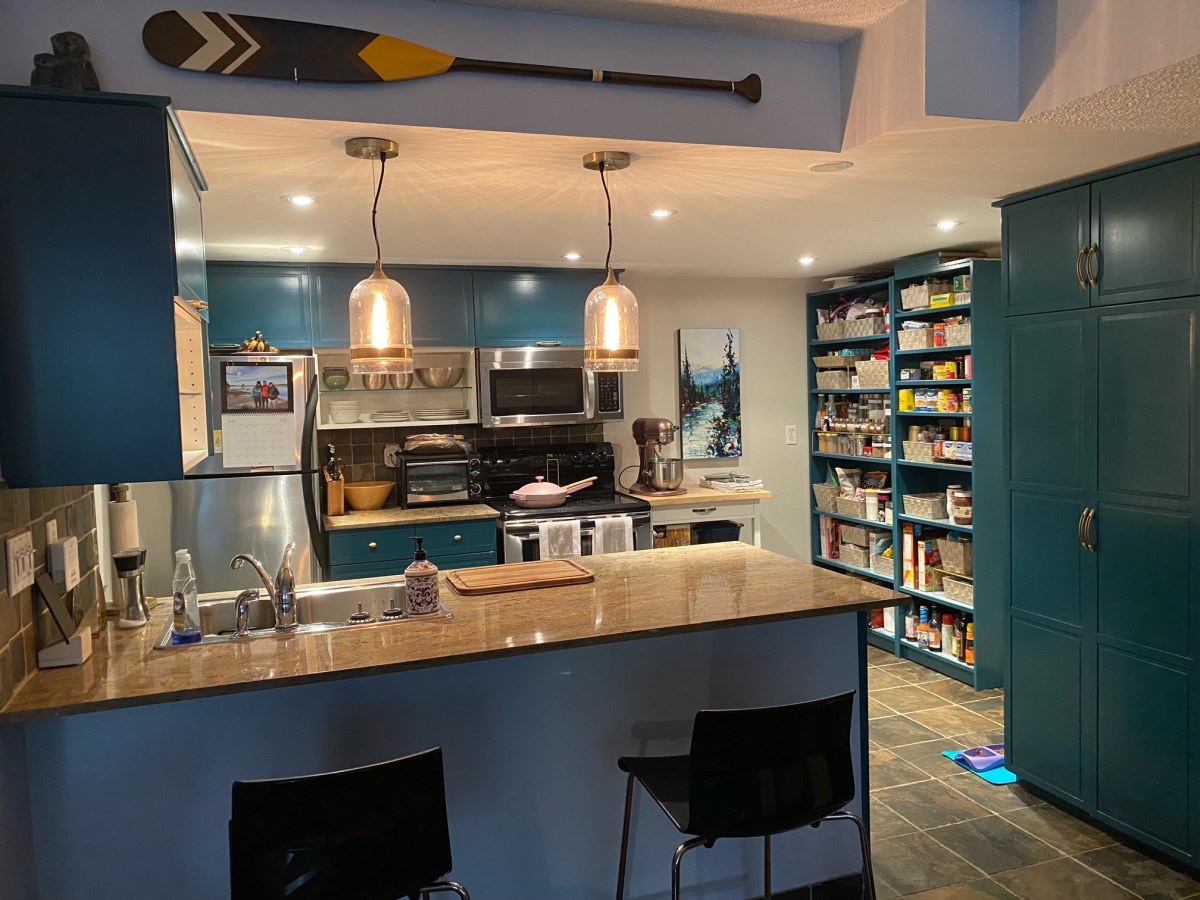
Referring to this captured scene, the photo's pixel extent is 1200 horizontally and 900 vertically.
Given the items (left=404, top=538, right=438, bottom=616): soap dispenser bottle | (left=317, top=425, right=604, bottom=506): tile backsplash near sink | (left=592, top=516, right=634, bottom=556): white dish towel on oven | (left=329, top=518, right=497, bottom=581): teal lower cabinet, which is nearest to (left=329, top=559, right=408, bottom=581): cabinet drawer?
(left=329, top=518, right=497, bottom=581): teal lower cabinet

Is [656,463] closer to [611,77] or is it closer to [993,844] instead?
[993,844]

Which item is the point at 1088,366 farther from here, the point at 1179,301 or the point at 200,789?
the point at 200,789

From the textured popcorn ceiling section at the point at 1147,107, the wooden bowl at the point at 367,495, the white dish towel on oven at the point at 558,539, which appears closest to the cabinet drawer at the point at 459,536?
the white dish towel on oven at the point at 558,539

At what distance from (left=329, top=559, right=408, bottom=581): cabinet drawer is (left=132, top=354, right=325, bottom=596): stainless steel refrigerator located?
12 cm

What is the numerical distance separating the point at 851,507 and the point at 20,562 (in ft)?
14.3

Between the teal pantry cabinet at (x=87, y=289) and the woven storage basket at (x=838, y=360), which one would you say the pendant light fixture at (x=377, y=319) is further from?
the woven storage basket at (x=838, y=360)

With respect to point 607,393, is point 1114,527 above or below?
below

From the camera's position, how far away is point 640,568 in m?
2.91

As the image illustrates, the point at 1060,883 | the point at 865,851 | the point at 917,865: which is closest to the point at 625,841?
the point at 865,851

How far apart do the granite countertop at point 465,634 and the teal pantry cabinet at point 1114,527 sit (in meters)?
0.95

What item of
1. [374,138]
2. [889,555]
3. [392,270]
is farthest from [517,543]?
[374,138]

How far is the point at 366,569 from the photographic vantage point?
168 inches

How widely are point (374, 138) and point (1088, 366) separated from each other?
7.91ft

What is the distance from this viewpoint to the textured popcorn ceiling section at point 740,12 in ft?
7.04
